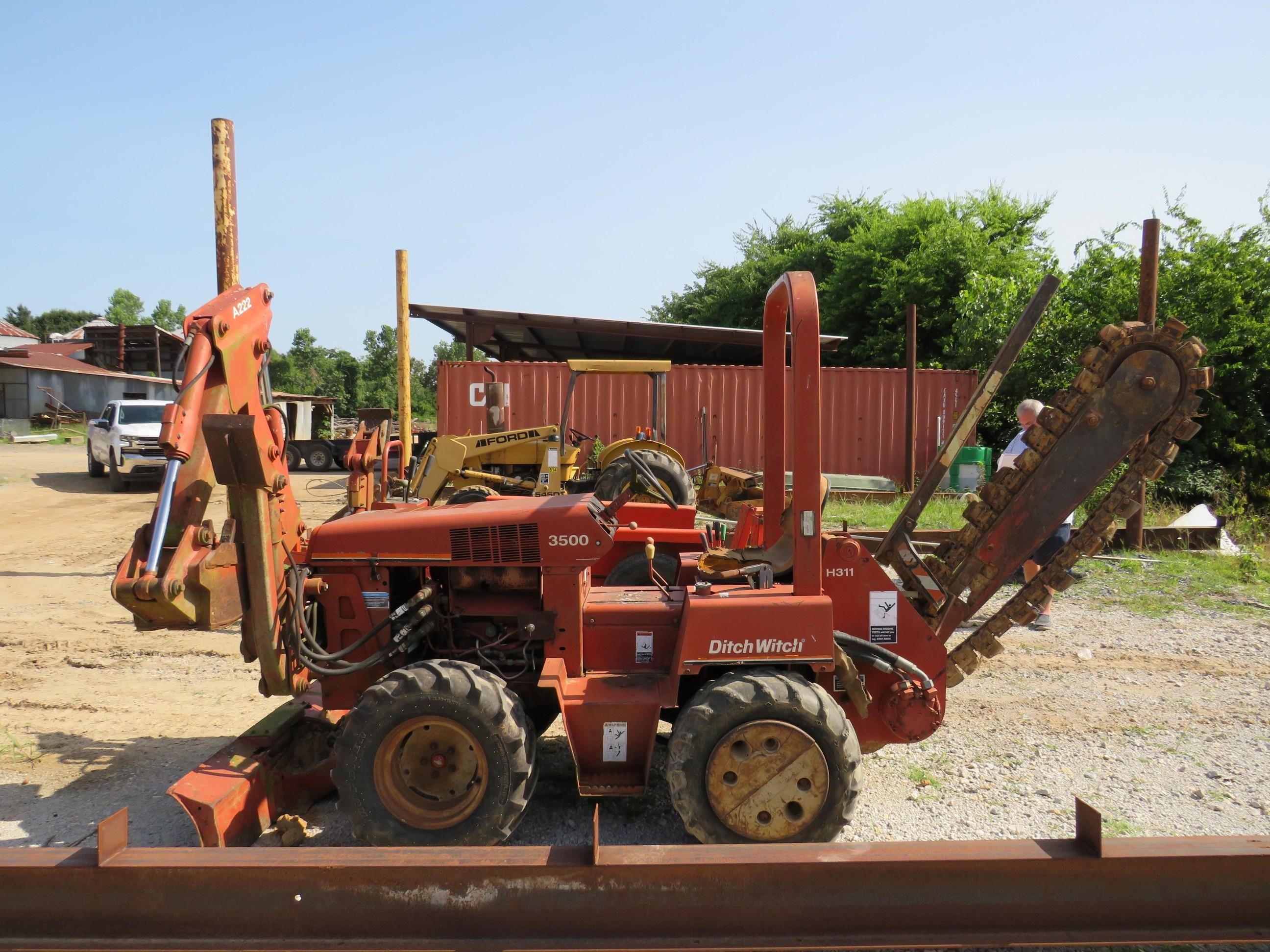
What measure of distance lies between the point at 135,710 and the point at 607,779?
12.5 feet

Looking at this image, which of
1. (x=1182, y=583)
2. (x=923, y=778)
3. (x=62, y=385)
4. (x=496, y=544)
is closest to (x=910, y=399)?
(x=1182, y=583)

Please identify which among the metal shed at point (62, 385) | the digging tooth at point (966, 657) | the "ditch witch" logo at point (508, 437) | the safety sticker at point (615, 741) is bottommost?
the safety sticker at point (615, 741)

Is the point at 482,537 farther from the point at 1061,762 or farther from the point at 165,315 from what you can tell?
the point at 165,315

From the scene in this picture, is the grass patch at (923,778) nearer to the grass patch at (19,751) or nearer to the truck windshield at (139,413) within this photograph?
the grass patch at (19,751)

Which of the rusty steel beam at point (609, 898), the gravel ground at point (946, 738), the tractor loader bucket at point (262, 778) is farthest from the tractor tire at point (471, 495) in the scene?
→ the rusty steel beam at point (609, 898)

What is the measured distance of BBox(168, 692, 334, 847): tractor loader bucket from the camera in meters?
3.38

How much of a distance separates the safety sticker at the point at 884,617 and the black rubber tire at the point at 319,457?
2271 cm

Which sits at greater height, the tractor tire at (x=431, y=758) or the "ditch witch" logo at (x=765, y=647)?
the "ditch witch" logo at (x=765, y=647)

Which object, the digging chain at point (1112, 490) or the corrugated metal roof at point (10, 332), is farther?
the corrugated metal roof at point (10, 332)

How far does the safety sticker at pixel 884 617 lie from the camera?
3.95 m

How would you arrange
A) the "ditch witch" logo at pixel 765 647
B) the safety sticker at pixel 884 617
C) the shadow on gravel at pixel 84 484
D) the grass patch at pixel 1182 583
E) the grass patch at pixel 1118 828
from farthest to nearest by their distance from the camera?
the shadow on gravel at pixel 84 484 → the grass patch at pixel 1182 583 → the safety sticker at pixel 884 617 → the grass patch at pixel 1118 828 → the "ditch witch" logo at pixel 765 647

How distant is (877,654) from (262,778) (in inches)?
116

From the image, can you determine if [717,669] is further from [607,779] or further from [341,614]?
[341,614]

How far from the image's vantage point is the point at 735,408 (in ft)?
55.9
